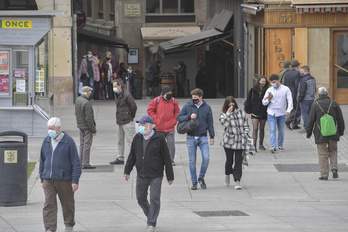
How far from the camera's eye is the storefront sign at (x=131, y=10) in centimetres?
4109

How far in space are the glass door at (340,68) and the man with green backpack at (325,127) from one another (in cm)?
1134

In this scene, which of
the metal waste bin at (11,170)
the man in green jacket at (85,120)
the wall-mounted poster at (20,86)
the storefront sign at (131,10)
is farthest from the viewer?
the storefront sign at (131,10)

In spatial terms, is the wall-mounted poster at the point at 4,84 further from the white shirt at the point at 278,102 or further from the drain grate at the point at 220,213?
the drain grate at the point at 220,213

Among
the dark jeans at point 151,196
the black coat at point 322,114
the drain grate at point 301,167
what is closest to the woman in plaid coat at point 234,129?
the black coat at point 322,114

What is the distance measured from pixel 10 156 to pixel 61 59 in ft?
46.7

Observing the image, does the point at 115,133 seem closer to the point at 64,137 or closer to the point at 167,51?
the point at 64,137

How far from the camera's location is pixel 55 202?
33.0 ft

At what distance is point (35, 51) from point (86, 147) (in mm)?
4389

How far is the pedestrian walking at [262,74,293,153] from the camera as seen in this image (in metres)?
16.8

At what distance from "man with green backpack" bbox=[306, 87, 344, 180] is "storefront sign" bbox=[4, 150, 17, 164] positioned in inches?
203

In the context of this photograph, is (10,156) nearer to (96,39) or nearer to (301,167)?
(301,167)

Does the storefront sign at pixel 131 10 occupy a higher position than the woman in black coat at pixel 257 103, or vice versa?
the storefront sign at pixel 131 10

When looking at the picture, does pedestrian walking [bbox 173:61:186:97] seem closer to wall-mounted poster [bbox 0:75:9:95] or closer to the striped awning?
the striped awning

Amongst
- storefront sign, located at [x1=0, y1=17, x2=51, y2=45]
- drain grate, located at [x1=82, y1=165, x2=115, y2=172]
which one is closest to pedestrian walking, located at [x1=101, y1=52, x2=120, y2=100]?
storefront sign, located at [x1=0, y1=17, x2=51, y2=45]
